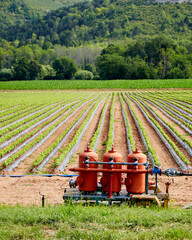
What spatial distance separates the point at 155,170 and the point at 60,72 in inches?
3301

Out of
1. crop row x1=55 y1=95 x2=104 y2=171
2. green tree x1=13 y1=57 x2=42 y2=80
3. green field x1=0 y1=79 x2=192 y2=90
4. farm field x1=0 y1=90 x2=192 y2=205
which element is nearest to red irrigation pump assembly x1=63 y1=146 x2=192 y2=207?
farm field x1=0 y1=90 x2=192 y2=205

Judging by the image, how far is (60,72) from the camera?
290 feet

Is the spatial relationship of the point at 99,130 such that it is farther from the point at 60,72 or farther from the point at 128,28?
the point at 128,28

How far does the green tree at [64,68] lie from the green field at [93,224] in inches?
3268

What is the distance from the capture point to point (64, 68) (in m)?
87.3

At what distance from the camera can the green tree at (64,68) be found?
287 ft

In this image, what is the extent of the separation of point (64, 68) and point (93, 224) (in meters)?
84.1

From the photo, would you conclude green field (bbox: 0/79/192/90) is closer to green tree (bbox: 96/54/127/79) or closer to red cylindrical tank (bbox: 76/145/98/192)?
green tree (bbox: 96/54/127/79)

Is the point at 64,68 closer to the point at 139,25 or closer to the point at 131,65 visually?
the point at 131,65

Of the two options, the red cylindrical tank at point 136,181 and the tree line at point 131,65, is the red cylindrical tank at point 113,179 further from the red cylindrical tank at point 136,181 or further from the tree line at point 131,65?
the tree line at point 131,65

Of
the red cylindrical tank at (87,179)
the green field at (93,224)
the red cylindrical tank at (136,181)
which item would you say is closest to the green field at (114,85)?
the red cylindrical tank at (136,181)

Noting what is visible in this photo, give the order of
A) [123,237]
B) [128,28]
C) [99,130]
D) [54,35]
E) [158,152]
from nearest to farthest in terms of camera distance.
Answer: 1. [123,237]
2. [158,152]
3. [99,130]
4. [128,28]
5. [54,35]

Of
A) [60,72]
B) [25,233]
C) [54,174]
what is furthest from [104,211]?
[60,72]

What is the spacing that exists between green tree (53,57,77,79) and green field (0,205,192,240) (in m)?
83.0
